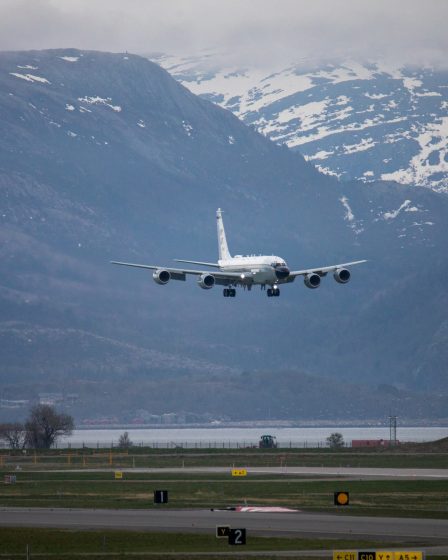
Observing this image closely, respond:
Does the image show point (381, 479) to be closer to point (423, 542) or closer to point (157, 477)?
point (157, 477)

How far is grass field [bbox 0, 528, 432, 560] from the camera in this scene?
7675 centimetres

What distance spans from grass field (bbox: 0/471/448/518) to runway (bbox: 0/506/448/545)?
13.2 ft

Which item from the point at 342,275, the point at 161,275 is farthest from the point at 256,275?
the point at 161,275

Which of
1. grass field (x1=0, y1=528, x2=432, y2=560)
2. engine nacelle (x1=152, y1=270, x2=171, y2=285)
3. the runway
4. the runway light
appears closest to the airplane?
engine nacelle (x1=152, y1=270, x2=171, y2=285)

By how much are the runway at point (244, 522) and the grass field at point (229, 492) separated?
4027mm

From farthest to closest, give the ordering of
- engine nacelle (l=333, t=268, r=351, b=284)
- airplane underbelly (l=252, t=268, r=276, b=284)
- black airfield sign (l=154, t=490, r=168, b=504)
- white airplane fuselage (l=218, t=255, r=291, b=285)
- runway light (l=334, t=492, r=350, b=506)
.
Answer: airplane underbelly (l=252, t=268, r=276, b=284)
engine nacelle (l=333, t=268, r=351, b=284)
white airplane fuselage (l=218, t=255, r=291, b=285)
black airfield sign (l=154, t=490, r=168, b=504)
runway light (l=334, t=492, r=350, b=506)

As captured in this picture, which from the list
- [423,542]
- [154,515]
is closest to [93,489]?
[154,515]

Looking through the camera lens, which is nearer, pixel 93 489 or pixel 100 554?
pixel 100 554

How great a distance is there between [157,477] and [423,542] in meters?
56.1

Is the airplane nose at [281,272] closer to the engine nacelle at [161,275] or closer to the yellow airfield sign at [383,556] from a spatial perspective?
the engine nacelle at [161,275]

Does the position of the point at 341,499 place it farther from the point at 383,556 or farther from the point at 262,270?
the point at 262,270

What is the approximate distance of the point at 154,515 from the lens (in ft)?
311

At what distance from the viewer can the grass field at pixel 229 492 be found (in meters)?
100

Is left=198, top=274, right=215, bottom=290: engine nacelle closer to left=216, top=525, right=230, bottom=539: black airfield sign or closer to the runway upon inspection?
the runway
